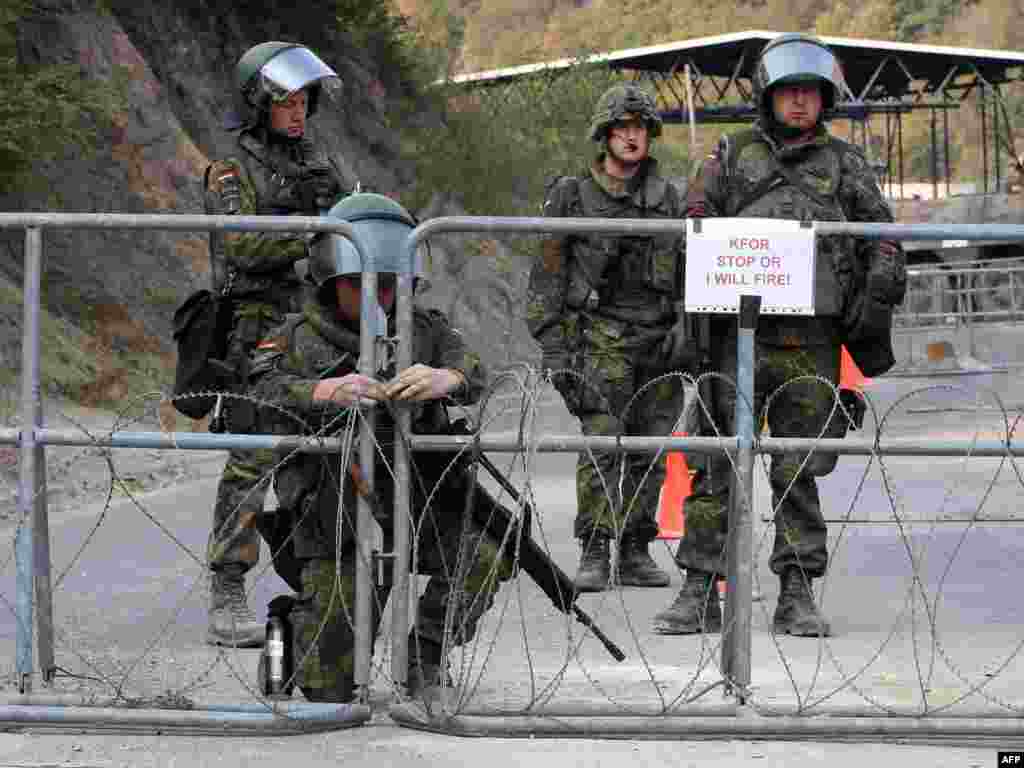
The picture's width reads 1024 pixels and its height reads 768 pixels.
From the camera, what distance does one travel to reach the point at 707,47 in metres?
59.5

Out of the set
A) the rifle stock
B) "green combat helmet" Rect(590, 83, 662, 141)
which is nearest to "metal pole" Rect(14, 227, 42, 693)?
the rifle stock

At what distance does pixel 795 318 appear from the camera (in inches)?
296

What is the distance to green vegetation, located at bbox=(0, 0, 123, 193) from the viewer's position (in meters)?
16.0

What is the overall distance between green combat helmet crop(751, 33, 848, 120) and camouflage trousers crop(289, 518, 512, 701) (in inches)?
90.9

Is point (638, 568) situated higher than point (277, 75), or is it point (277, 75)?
point (277, 75)

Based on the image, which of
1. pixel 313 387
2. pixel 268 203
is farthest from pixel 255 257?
pixel 313 387

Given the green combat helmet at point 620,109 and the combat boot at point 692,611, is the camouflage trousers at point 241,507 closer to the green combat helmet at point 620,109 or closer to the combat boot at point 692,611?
the combat boot at point 692,611

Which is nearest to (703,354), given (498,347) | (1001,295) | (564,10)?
(498,347)

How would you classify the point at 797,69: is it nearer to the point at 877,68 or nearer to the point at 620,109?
the point at 620,109

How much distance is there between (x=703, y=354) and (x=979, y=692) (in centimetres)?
169

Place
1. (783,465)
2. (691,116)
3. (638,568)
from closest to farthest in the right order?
1. (783,465)
2. (638,568)
3. (691,116)

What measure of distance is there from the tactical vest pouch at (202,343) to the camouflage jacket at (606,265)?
172 centimetres

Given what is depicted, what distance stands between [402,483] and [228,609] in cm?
202

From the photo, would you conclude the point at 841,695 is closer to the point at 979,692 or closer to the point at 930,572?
the point at 979,692
